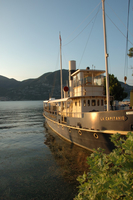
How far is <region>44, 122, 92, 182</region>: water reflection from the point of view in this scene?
1002cm

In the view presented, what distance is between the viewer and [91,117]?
1262cm

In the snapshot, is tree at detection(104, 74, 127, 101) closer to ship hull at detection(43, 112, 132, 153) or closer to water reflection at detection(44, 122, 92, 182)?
ship hull at detection(43, 112, 132, 153)

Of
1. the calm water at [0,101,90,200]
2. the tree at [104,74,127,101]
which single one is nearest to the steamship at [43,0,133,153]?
the calm water at [0,101,90,200]

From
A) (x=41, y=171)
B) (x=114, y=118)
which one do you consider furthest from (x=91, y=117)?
(x=41, y=171)

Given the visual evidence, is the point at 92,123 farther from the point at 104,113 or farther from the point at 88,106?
the point at 88,106

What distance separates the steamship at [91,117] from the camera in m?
10.7

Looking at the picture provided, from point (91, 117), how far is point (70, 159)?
4.00 m

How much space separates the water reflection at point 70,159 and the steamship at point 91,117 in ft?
2.53

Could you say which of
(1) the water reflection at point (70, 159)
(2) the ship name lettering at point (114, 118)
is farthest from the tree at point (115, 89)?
(2) the ship name lettering at point (114, 118)

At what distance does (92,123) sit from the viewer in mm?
12523

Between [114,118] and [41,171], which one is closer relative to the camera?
[41,171]

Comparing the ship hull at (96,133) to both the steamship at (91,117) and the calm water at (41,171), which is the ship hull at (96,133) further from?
the calm water at (41,171)

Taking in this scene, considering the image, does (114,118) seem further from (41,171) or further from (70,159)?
(41,171)

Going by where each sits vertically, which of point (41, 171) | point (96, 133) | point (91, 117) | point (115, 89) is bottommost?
point (41, 171)
